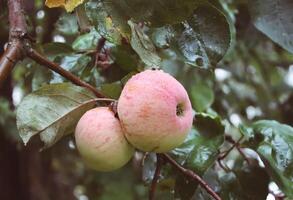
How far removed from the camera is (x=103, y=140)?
76 cm

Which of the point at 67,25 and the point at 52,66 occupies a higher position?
the point at 52,66

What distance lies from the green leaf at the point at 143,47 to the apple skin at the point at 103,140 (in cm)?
9

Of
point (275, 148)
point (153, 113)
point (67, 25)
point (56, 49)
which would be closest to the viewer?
point (153, 113)

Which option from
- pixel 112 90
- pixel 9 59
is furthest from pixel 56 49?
pixel 9 59

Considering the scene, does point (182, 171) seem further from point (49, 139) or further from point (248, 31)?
point (248, 31)

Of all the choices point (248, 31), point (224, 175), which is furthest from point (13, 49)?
Answer: point (248, 31)

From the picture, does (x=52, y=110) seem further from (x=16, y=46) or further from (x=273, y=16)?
(x=273, y=16)

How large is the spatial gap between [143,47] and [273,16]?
0.76 feet

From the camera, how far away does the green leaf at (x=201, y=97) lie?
4.42 ft

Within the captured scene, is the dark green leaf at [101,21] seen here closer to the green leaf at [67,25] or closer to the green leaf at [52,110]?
the green leaf at [52,110]

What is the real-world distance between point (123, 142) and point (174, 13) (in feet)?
0.65

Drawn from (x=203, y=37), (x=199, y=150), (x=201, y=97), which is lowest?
(x=201, y=97)

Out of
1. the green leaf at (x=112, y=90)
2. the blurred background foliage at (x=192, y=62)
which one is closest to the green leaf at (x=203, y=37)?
the blurred background foliage at (x=192, y=62)

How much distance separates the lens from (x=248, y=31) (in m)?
1.56
